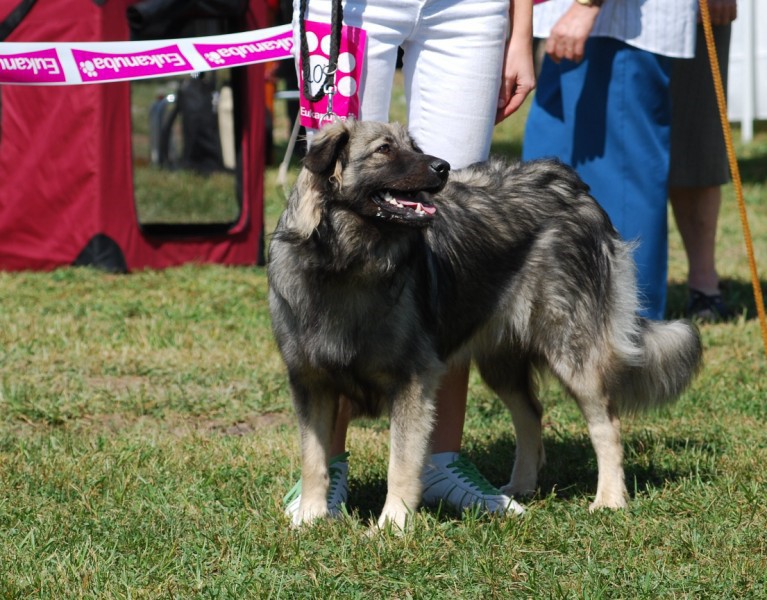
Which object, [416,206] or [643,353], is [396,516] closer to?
[416,206]

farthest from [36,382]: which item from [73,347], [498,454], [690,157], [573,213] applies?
[690,157]

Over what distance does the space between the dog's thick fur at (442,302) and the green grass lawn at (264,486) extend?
258 mm

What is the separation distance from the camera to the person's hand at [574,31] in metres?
4.87

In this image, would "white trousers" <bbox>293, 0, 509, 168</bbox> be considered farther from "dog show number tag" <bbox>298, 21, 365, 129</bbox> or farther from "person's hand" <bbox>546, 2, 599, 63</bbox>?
"person's hand" <bbox>546, 2, 599, 63</bbox>

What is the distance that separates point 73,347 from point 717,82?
3566 millimetres

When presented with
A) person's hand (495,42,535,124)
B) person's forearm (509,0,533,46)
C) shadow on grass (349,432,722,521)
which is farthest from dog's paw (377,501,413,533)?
person's forearm (509,0,533,46)

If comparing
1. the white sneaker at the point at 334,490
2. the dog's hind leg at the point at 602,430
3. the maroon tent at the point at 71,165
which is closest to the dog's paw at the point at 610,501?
the dog's hind leg at the point at 602,430

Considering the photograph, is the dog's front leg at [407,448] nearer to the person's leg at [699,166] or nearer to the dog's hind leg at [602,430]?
the dog's hind leg at [602,430]

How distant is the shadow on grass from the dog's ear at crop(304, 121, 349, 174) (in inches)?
48.7

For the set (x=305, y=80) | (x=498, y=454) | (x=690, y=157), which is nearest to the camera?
(x=305, y=80)

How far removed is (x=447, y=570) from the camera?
3.09 m

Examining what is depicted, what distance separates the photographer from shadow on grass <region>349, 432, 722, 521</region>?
3.89 meters

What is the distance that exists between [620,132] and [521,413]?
1886 mm

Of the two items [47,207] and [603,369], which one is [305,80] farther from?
[47,207]
